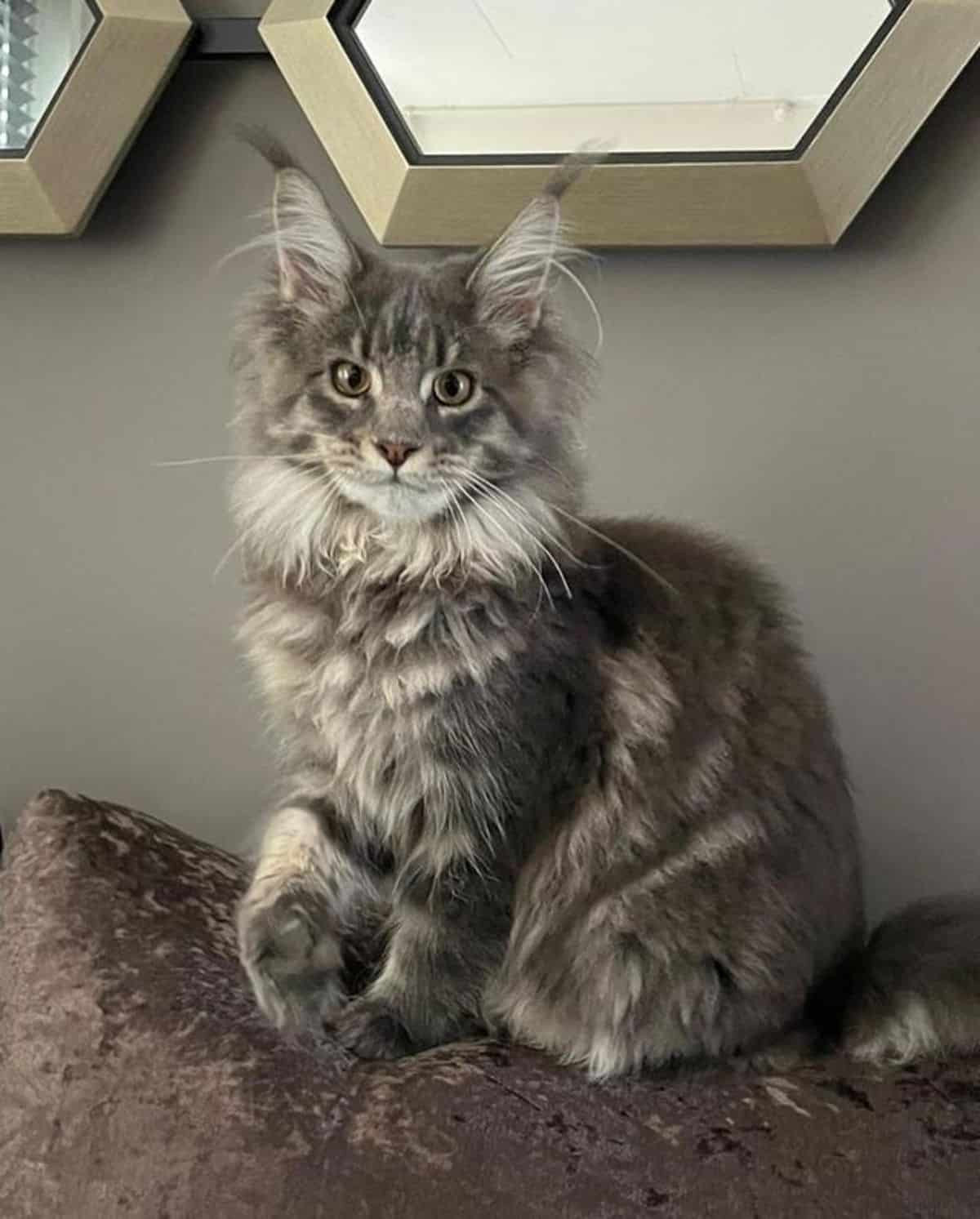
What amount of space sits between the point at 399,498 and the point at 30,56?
868mm

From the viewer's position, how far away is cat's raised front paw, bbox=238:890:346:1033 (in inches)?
44.4

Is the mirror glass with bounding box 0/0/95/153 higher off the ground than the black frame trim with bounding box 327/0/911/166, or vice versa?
the black frame trim with bounding box 327/0/911/166

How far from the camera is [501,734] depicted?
1180 millimetres

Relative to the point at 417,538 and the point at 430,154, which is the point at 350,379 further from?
the point at 430,154

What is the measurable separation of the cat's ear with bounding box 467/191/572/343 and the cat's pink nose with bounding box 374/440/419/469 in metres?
0.16

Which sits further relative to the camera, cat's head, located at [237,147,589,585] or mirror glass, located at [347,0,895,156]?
mirror glass, located at [347,0,895,156]

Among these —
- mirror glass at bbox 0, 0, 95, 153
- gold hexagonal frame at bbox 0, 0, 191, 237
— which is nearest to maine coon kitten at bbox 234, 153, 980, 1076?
gold hexagonal frame at bbox 0, 0, 191, 237

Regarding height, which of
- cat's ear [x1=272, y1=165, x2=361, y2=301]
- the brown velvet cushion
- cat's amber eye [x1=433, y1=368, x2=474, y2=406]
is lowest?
the brown velvet cushion

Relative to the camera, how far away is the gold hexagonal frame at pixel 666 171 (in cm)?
145

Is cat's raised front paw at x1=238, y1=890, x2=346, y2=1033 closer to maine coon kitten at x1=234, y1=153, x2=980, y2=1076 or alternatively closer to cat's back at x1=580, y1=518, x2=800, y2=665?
maine coon kitten at x1=234, y1=153, x2=980, y2=1076

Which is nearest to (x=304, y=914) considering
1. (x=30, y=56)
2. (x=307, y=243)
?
(x=307, y=243)

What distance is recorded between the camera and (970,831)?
1.59 meters

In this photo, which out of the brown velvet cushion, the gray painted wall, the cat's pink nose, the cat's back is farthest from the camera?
the gray painted wall

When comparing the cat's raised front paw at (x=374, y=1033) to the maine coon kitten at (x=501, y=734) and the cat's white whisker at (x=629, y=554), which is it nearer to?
the maine coon kitten at (x=501, y=734)
